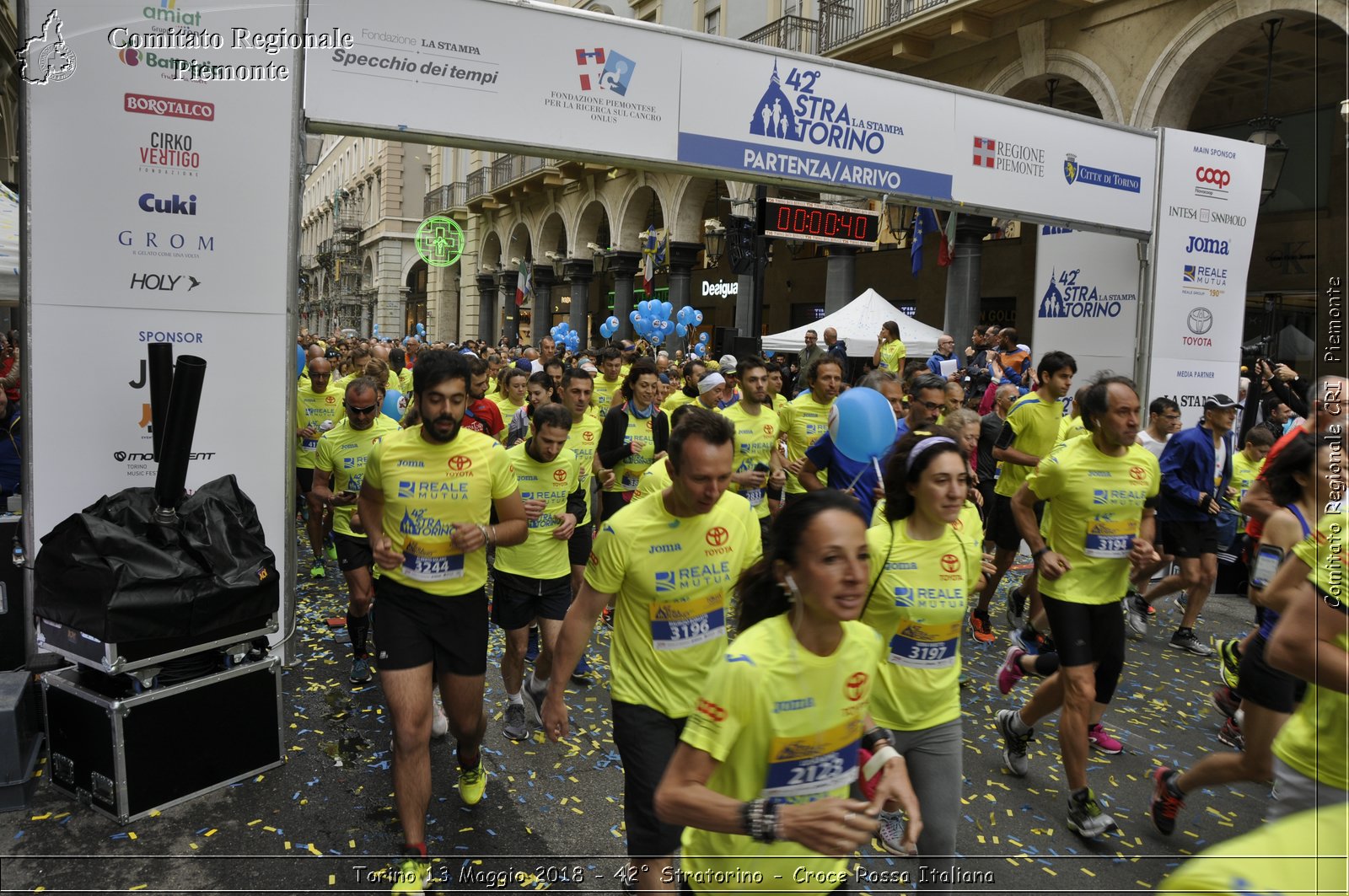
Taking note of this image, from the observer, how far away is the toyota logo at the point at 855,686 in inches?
93.4

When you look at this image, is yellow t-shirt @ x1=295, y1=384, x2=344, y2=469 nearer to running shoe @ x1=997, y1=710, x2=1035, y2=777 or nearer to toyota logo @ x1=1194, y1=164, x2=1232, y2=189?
running shoe @ x1=997, y1=710, x2=1035, y2=777

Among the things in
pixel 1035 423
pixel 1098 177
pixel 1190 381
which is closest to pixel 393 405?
pixel 1035 423

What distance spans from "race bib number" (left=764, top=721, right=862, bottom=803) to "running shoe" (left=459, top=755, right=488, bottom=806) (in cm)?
251

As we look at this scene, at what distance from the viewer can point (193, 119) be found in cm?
557

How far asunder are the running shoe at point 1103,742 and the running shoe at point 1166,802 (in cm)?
91

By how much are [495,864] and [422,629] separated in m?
1.08

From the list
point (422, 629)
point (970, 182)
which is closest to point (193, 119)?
→ point (422, 629)

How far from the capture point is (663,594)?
3449 mm

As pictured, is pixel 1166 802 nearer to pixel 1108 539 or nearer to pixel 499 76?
pixel 1108 539

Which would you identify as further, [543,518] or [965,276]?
[965,276]

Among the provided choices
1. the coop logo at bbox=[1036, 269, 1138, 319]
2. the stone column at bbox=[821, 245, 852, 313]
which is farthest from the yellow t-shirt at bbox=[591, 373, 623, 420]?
the stone column at bbox=[821, 245, 852, 313]

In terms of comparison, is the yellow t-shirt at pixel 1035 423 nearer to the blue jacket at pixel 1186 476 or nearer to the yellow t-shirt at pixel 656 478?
the blue jacket at pixel 1186 476

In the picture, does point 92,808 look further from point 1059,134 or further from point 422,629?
point 1059,134

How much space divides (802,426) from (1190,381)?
20.7 feet
